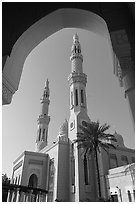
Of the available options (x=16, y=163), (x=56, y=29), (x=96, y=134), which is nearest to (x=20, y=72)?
(x=56, y=29)

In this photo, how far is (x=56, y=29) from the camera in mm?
3217

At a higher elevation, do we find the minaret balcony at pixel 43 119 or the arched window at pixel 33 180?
the minaret balcony at pixel 43 119

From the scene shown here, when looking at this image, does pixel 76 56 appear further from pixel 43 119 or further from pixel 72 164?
pixel 72 164

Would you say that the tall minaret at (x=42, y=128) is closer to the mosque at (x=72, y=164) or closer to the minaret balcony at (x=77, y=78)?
the mosque at (x=72, y=164)

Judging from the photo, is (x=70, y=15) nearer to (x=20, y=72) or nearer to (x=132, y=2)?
(x=132, y=2)

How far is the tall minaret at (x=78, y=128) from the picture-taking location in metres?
17.7

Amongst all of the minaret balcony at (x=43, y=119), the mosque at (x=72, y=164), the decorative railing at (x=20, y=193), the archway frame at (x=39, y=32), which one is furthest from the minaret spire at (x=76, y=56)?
the archway frame at (x=39, y=32)

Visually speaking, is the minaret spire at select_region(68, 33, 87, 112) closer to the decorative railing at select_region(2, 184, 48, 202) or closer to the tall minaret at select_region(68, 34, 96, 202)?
the tall minaret at select_region(68, 34, 96, 202)

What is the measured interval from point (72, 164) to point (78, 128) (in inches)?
166

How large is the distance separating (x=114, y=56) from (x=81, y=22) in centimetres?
103

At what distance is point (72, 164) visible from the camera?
65.4 feet

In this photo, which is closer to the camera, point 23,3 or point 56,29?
point 23,3

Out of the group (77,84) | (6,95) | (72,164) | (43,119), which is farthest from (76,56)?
(6,95)

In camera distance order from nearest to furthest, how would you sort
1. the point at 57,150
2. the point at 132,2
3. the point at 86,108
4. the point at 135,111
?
1. the point at 135,111
2. the point at 132,2
3. the point at 57,150
4. the point at 86,108
